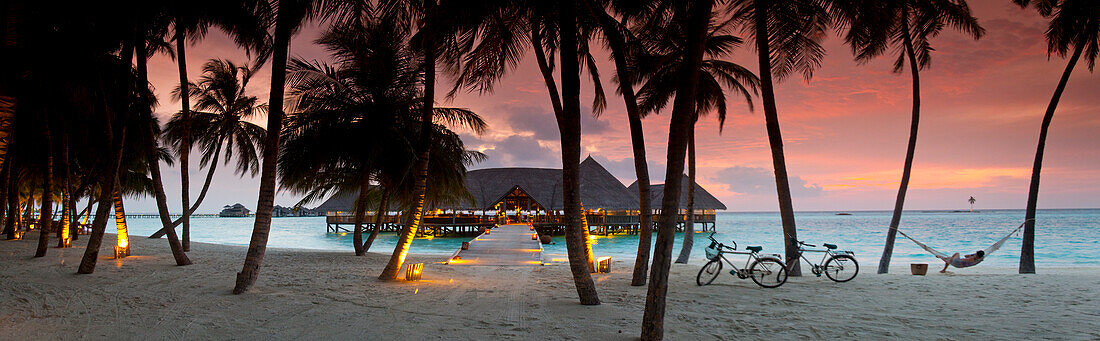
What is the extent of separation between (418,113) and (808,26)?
30.2ft

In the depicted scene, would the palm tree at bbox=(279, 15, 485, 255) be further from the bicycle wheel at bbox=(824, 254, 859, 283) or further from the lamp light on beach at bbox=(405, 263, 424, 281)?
the bicycle wheel at bbox=(824, 254, 859, 283)

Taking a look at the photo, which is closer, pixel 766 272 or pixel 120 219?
pixel 766 272

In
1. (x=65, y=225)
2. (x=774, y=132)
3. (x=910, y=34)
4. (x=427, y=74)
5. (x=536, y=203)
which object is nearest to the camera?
(x=427, y=74)

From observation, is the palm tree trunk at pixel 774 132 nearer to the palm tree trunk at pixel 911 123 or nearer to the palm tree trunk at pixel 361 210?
the palm tree trunk at pixel 911 123

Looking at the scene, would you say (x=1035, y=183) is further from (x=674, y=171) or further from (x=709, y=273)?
(x=674, y=171)

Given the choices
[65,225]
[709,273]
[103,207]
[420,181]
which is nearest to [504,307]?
[420,181]

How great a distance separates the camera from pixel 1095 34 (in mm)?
9719

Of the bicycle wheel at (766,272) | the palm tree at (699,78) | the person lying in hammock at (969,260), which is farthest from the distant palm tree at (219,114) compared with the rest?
Answer: the person lying in hammock at (969,260)

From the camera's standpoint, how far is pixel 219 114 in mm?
18453

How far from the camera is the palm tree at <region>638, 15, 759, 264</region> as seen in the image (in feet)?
32.4

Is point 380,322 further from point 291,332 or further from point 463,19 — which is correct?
point 463,19

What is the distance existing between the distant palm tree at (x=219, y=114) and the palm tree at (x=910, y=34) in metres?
17.2

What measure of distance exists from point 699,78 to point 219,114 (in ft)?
52.9

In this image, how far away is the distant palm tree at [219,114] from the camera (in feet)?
57.7
